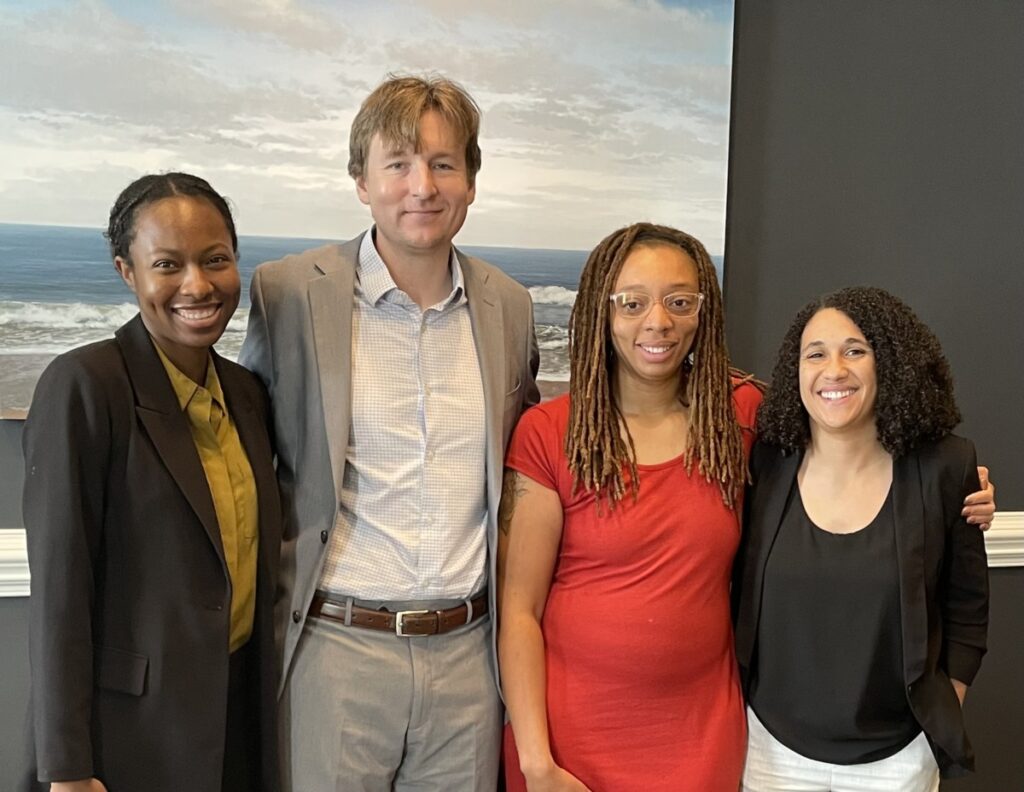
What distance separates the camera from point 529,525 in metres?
1.56

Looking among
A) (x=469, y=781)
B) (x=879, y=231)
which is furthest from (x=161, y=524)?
(x=879, y=231)

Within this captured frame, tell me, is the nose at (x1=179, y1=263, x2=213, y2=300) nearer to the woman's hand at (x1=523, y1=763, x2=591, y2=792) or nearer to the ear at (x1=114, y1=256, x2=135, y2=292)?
the ear at (x1=114, y1=256, x2=135, y2=292)

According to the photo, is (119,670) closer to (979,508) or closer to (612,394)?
(612,394)

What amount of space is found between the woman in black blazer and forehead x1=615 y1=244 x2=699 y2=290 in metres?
0.67

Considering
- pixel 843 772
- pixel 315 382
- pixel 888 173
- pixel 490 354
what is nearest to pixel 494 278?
pixel 490 354

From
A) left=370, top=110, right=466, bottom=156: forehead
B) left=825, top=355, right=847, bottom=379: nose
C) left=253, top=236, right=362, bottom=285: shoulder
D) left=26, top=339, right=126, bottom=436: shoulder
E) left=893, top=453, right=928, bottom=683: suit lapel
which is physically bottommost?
left=893, top=453, right=928, bottom=683: suit lapel

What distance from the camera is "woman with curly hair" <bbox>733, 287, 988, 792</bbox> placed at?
4.92 feet

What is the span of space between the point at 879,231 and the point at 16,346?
7.01ft

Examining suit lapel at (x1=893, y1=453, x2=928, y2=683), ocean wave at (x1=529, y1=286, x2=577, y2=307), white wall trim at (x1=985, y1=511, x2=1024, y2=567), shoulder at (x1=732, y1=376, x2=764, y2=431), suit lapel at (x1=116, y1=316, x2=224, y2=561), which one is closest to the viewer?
suit lapel at (x1=116, y1=316, x2=224, y2=561)

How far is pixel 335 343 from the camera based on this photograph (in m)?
1.55

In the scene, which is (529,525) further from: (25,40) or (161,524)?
(25,40)

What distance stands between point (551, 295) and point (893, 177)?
3.19 feet

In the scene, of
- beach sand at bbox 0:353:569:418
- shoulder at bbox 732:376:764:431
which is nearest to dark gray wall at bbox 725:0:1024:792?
shoulder at bbox 732:376:764:431

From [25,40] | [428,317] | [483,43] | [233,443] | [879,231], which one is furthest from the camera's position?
[879,231]
